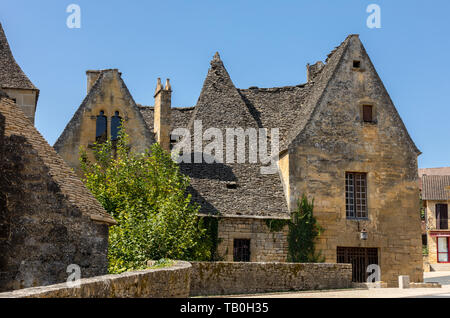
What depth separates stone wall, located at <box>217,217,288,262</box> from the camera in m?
23.2

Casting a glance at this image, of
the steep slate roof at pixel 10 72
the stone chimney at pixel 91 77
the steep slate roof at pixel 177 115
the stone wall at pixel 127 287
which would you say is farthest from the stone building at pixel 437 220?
the stone wall at pixel 127 287

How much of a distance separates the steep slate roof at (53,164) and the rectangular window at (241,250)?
1094 cm

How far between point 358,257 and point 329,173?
352 centimetres

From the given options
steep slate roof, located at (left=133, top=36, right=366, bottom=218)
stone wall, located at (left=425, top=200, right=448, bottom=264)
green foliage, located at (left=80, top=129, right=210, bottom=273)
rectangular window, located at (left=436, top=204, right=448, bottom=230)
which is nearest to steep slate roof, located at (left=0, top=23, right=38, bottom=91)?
green foliage, located at (left=80, top=129, right=210, bottom=273)

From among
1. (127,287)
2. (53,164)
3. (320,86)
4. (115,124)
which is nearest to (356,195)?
(320,86)

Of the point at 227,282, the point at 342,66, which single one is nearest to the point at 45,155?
the point at 227,282

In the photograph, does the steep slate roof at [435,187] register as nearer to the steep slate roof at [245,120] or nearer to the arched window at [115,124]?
the steep slate roof at [245,120]

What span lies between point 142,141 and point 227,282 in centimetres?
961

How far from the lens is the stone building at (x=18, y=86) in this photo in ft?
75.2

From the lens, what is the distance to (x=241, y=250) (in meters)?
23.4

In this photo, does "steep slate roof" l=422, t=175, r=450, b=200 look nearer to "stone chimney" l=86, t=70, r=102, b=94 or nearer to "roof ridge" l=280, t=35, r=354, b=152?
"roof ridge" l=280, t=35, r=354, b=152

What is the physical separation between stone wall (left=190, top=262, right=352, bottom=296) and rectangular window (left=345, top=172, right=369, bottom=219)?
5876 mm

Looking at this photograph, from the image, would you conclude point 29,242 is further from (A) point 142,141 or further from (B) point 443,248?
(B) point 443,248

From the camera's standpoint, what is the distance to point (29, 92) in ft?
75.7
